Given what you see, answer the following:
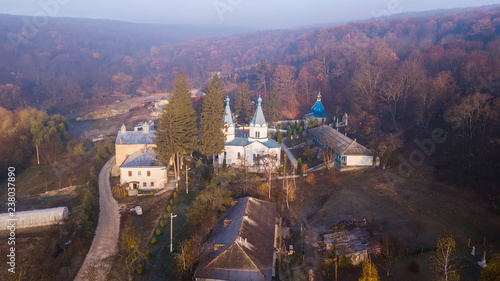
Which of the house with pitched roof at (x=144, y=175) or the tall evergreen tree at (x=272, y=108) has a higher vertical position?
the tall evergreen tree at (x=272, y=108)

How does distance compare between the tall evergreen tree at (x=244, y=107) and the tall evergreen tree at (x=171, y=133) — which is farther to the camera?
the tall evergreen tree at (x=244, y=107)

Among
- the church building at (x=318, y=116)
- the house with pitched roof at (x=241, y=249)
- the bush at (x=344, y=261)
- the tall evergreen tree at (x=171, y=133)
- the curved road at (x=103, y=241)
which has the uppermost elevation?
the tall evergreen tree at (x=171, y=133)

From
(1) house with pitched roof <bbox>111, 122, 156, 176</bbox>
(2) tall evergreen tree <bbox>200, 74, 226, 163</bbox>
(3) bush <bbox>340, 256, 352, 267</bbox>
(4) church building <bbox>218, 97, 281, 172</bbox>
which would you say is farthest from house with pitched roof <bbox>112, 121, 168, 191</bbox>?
(3) bush <bbox>340, 256, 352, 267</bbox>

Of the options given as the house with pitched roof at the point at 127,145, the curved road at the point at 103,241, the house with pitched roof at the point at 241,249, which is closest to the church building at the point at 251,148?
the house with pitched roof at the point at 127,145

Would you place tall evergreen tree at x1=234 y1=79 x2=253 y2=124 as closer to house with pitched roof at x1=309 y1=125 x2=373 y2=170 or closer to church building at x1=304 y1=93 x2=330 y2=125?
church building at x1=304 y1=93 x2=330 y2=125

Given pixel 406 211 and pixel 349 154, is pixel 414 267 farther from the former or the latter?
pixel 349 154

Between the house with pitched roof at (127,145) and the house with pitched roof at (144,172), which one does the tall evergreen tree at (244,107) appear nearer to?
the house with pitched roof at (127,145)

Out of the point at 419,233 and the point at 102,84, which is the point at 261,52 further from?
the point at 419,233
